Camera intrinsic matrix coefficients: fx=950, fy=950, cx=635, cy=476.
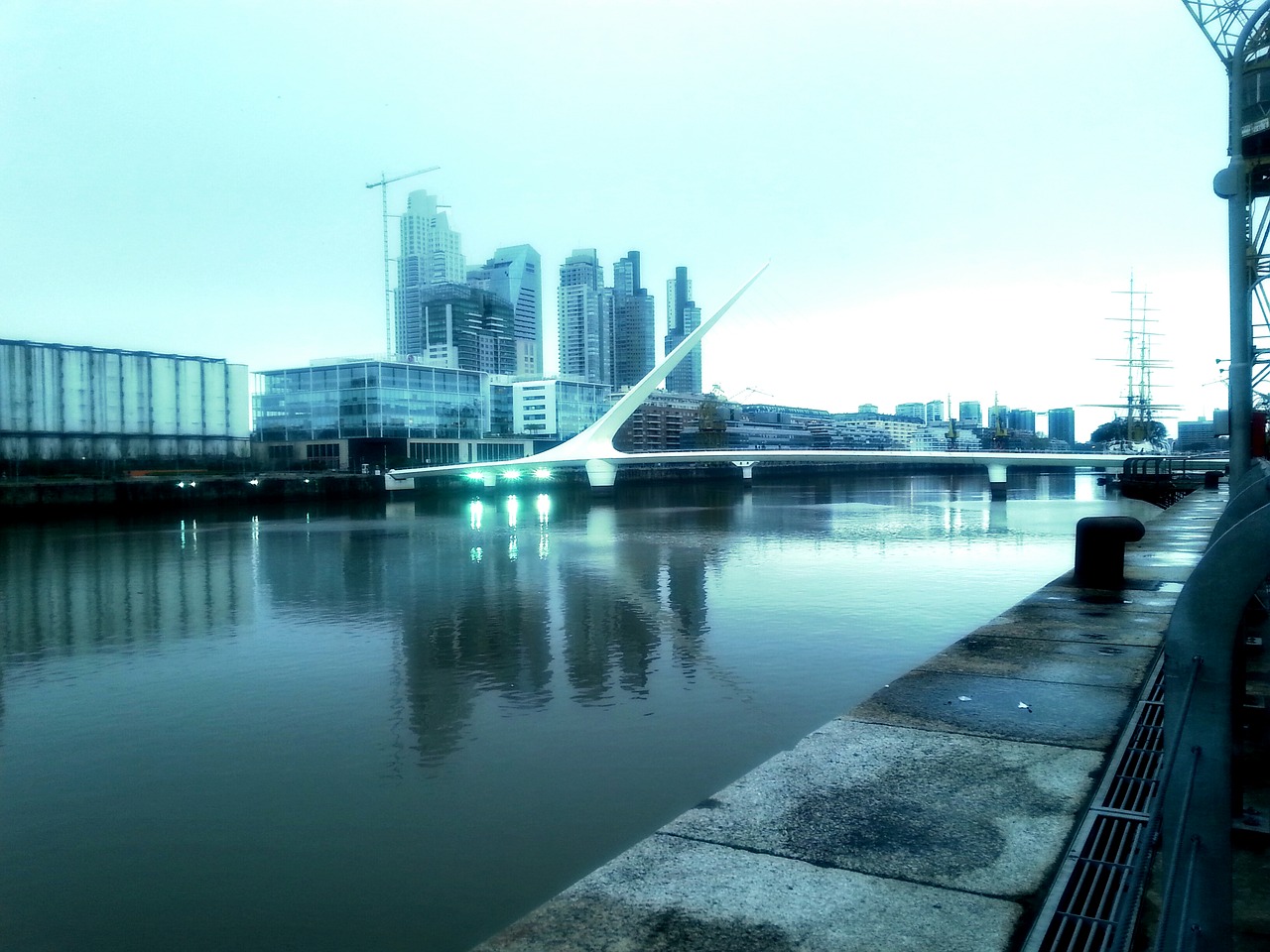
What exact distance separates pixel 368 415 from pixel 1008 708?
93330 millimetres

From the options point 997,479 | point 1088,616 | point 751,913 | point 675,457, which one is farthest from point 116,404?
point 751,913

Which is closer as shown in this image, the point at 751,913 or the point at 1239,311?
the point at 751,913

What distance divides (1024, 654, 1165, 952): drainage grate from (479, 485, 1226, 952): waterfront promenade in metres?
0.07

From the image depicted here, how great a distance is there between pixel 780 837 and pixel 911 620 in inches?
504

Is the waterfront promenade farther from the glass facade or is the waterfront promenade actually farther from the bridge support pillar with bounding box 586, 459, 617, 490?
the glass facade

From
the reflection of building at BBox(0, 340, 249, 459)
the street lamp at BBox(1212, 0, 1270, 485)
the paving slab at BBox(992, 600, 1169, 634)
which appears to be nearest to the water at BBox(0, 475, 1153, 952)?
the paving slab at BBox(992, 600, 1169, 634)

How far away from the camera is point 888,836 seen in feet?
15.4

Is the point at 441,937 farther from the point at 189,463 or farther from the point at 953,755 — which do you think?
the point at 189,463

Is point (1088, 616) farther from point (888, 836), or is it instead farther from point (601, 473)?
point (601, 473)

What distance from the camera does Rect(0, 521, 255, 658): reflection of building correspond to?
17.1m

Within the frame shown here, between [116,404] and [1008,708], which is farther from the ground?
[116,404]

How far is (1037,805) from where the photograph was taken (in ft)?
16.4

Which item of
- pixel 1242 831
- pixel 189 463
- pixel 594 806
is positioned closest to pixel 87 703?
pixel 594 806

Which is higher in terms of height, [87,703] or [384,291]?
[384,291]
